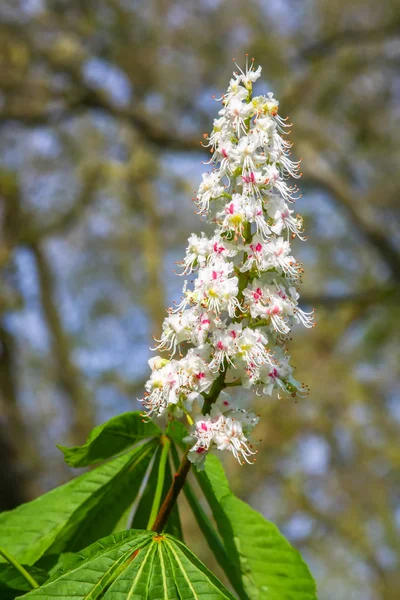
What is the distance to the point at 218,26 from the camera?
9430 millimetres

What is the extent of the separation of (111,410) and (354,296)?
4.24 metres

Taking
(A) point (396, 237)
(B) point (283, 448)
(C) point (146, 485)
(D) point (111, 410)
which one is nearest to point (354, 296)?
(A) point (396, 237)

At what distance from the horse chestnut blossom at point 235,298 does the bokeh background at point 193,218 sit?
5.75 metres

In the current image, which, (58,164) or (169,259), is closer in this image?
(58,164)


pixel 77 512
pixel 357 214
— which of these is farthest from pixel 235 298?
pixel 357 214

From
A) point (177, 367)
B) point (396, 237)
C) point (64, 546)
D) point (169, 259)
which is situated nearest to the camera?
point (177, 367)

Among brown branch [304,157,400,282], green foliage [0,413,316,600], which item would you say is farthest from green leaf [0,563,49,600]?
brown branch [304,157,400,282]

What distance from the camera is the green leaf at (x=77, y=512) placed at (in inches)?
60.2

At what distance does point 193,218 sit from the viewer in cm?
1059

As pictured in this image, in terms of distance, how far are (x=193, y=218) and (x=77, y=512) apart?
9245 mm

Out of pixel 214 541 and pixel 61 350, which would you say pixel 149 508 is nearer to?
pixel 214 541

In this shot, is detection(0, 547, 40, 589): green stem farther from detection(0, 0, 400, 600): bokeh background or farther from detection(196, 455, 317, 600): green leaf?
detection(0, 0, 400, 600): bokeh background

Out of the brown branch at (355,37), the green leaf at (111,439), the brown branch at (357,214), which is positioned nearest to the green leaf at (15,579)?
the green leaf at (111,439)

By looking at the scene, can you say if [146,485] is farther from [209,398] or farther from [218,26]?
[218,26]
